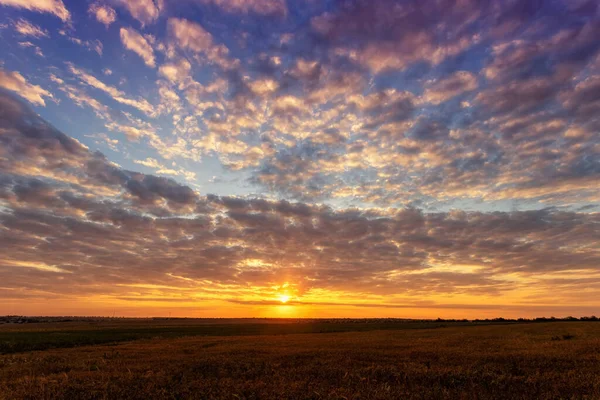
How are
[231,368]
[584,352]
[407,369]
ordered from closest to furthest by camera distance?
[407,369] < [231,368] < [584,352]

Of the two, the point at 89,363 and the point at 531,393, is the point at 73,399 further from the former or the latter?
the point at 531,393

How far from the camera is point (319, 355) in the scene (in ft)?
83.0

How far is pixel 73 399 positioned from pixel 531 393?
1699cm

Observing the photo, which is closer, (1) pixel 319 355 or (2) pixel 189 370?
(2) pixel 189 370

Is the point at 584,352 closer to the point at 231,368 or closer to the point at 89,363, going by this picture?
the point at 231,368

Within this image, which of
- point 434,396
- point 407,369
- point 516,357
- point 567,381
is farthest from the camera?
point 516,357

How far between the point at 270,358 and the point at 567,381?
16188 mm

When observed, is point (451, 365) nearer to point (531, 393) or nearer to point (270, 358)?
point (531, 393)

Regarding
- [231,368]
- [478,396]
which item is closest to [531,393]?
[478,396]

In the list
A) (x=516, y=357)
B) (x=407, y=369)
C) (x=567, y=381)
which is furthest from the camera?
(x=516, y=357)

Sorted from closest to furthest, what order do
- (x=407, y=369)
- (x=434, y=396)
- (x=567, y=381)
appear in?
(x=434, y=396), (x=567, y=381), (x=407, y=369)

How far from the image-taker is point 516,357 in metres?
22.6

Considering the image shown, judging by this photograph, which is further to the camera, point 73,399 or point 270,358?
point 270,358

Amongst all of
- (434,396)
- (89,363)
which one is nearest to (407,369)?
(434,396)
